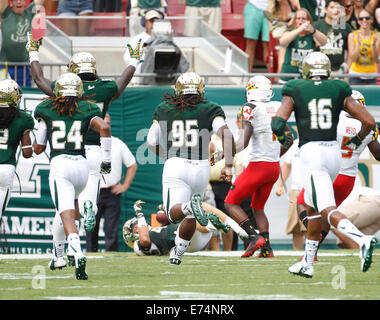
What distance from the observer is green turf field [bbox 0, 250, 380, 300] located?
624 cm

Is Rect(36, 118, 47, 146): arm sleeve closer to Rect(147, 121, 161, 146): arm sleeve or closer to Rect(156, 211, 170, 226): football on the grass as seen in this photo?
Rect(147, 121, 161, 146): arm sleeve

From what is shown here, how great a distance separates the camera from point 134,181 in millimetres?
12055

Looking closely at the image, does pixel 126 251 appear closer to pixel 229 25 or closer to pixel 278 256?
pixel 278 256

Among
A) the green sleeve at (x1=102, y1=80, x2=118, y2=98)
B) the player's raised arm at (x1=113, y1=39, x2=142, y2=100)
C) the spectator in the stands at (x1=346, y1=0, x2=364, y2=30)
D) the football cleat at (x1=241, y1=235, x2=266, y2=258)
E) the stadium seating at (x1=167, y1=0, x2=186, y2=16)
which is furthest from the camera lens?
the stadium seating at (x1=167, y1=0, x2=186, y2=16)

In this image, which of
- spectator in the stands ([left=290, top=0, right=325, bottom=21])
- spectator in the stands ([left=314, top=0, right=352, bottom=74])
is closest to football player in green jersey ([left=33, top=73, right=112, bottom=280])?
spectator in the stands ([left=314, top=0, right=352, bottom=74])

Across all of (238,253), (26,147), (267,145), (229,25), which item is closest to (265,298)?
(26,147)

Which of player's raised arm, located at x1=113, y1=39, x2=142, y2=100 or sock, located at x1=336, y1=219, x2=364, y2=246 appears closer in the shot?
sock, located at x1=336, y1=219, x2=364, y2=246

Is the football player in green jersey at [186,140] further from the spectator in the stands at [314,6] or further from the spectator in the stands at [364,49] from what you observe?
the spectator in the stands at [314,6]

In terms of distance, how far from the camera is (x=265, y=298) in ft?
19.7

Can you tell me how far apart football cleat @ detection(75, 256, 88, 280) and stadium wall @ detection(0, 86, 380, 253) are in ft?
15.1

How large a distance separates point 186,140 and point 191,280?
4.69ft

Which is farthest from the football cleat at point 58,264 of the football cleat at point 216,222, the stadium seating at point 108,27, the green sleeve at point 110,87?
the stadium seating at point 108,27

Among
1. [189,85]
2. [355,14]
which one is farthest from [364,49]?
[189,85]
